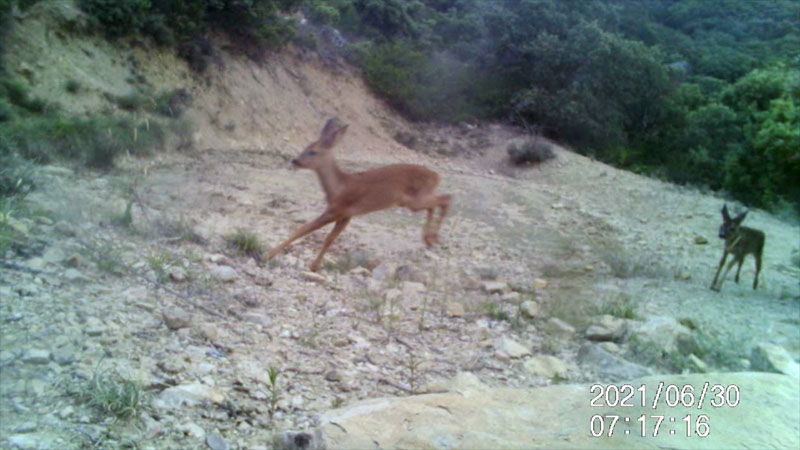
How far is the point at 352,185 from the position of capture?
5902 mm

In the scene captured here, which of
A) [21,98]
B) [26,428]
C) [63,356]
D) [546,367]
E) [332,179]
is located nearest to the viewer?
[26,428]

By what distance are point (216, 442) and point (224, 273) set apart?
9.57ft

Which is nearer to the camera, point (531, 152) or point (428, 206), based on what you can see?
point (428, 206)

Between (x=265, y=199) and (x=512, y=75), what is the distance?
4423mm

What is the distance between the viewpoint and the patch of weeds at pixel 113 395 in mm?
4676

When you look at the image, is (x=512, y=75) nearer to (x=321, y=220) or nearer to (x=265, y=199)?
(x=265, y=199)

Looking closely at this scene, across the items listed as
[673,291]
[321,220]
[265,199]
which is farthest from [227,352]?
[673,291]

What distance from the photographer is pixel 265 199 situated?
938 centimetres

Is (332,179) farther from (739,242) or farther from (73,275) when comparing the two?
(739,242)

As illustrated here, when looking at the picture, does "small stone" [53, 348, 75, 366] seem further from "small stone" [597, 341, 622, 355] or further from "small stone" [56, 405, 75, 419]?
"small stone" [597, 341, 622, 355]

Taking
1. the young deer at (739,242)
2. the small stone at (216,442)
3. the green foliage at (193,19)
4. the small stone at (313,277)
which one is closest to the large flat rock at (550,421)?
the small stone at (216,442)

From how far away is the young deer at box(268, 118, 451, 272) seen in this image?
5742 millimetres

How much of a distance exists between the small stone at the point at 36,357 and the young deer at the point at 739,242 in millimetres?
8897

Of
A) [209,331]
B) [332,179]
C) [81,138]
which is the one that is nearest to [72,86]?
[81,138]
